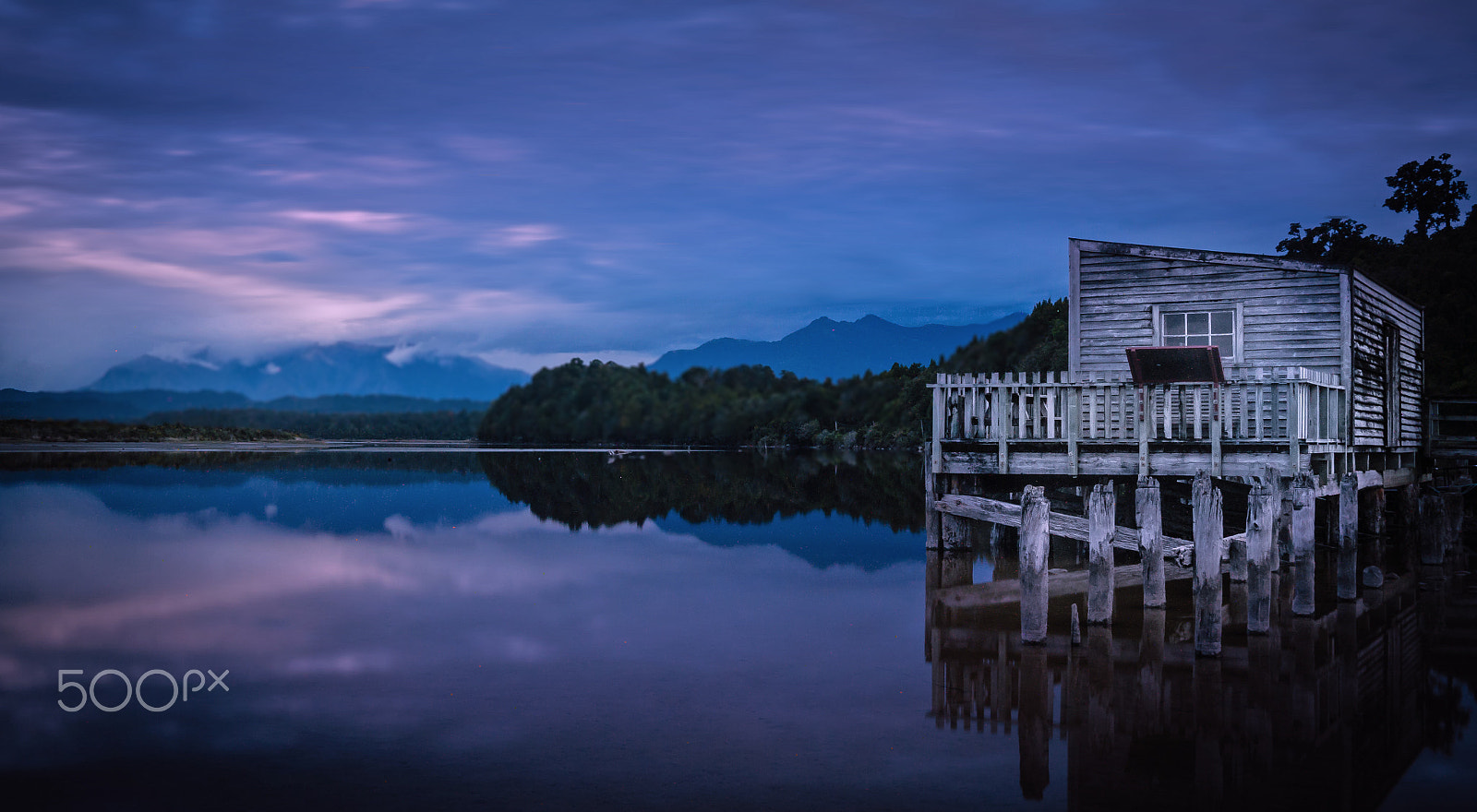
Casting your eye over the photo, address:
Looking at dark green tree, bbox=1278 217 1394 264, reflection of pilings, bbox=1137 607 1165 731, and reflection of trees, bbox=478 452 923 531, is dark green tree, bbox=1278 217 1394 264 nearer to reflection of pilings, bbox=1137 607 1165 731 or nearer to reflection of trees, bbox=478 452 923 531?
reflection of trees, bbox=478 452 923 531

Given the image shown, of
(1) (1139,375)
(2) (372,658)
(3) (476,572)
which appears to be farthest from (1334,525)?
(2) (372,658)

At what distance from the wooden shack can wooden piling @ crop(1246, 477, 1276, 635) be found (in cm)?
233

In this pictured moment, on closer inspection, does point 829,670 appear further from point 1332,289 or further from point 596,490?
point 596,490

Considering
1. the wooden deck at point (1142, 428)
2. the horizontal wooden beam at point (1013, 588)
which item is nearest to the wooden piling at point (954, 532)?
the wooden deck at point (1142, 428)

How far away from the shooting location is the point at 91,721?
1217cm

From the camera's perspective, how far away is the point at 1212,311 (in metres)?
24.3

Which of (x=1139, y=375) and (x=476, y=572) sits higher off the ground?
(x=1139, y=375)

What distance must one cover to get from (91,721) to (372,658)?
387 cm

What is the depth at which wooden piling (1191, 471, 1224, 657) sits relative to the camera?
14.2 m

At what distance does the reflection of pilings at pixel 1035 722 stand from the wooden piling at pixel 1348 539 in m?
6.94

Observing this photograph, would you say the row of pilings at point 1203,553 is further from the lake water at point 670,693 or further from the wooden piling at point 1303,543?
the lake water at point 670,693

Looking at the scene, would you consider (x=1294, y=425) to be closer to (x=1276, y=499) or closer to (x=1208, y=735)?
(x=1276, y=499)

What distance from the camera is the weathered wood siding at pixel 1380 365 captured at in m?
23.9

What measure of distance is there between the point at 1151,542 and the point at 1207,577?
2235mm
